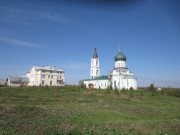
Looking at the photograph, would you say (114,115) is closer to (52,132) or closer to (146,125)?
(146,125)

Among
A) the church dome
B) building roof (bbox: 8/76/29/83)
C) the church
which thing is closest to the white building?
building roof (bbox: 8/76/29/83)

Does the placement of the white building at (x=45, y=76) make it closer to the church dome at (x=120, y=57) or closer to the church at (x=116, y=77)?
the church at (x=116, y=77)

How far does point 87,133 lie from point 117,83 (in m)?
55.6

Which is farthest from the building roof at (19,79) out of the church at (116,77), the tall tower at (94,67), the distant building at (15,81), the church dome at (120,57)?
the church dome at (120,57)

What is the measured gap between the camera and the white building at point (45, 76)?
257 feet

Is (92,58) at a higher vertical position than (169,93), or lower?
higher

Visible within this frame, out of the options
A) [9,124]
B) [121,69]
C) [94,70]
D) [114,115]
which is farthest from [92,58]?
[9,124]

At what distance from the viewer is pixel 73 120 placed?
49.1 ft

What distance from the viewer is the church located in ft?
210

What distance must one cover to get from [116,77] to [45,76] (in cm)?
2483

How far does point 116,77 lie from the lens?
6612cm

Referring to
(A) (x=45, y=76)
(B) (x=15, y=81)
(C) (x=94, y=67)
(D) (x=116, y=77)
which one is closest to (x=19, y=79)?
(B) (x=15, y=81)

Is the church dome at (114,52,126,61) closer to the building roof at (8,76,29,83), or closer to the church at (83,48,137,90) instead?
the church at (83,48,137,90)

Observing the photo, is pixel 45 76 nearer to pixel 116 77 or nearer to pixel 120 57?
pixel 116 77
